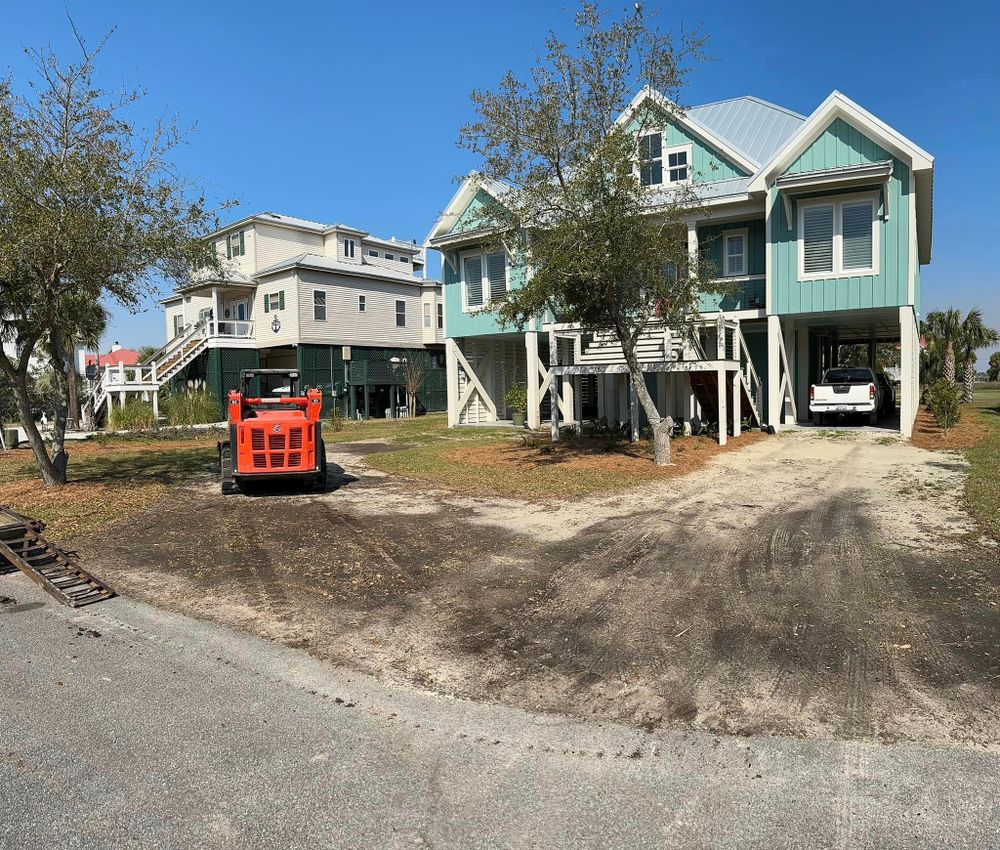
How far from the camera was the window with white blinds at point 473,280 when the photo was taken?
2561 cm

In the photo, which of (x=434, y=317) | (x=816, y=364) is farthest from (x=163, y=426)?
(x=816, y=364)

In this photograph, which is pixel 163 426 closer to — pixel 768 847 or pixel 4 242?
pixel 4 242

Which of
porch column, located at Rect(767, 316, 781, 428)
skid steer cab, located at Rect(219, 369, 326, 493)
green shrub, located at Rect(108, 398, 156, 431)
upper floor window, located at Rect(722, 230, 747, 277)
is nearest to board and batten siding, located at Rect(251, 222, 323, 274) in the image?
green shrub, located at Rect(108, 398, 156, 431)

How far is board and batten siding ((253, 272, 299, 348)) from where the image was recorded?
3228 centimetres

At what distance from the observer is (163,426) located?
27594mm

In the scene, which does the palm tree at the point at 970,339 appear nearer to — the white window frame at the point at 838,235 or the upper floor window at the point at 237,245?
the white window frame at the point at 838,235

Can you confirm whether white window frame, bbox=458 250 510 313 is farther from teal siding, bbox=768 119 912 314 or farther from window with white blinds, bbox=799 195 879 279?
window with white blinds, bbox=799 195 879 279

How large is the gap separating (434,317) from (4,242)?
1096 inches

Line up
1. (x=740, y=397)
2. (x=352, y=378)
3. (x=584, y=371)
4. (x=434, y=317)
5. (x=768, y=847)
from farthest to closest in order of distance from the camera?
1. (x=434, y=317)
2. (x=352, y=378)
3. (x=740, y=397)
4. (x=584, y=371)
5. (x=768, y=847)

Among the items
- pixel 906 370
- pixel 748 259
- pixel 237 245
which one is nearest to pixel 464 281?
pixel 748 259

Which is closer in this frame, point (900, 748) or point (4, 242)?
point (900, 748)

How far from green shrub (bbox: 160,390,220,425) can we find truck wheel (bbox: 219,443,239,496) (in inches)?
669

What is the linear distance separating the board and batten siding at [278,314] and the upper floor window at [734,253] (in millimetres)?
19297

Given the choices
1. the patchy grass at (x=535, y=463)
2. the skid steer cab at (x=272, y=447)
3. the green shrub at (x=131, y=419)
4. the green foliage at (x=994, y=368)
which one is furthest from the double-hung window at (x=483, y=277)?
the green foliage at (x=994, y=368)
